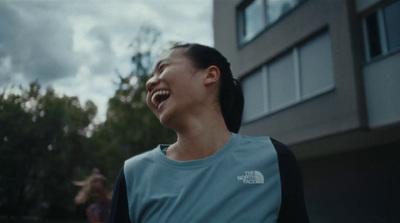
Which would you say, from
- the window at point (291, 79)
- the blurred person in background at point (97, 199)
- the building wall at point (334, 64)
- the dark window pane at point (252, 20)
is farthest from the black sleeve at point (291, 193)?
the dark window pane at point (252, 20)

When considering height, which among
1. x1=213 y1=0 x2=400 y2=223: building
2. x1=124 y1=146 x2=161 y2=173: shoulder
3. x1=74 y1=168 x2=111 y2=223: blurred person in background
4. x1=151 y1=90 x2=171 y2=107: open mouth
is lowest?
x1=74 y1=168 x2=111 y2=223: blurred person in background

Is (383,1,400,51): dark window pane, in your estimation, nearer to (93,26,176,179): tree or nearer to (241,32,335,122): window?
(241,32,335,122): window

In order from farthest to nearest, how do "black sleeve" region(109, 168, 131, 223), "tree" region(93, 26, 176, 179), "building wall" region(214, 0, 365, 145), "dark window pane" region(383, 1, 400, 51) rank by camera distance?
"tree" region(93, 26, 176, 179), "building wall" region(214, 0, 365, 145), "dark window pane" region(383, 1, 400, 51), "black sleeve" region(109, 168, 131, 223)

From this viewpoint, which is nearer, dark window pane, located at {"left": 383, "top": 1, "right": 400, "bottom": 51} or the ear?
the ear

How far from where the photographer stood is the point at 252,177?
153cm

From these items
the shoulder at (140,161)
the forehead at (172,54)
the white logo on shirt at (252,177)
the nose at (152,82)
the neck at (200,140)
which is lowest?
the white logo on shirt at (252,177)

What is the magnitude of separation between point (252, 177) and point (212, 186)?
0.47 ft

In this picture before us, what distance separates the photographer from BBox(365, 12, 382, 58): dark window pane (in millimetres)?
10211

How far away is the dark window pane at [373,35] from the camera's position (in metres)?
10.2

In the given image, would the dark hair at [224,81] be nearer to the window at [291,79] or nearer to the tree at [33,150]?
the window at [291,79]

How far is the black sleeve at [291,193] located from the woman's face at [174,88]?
0.42 metres

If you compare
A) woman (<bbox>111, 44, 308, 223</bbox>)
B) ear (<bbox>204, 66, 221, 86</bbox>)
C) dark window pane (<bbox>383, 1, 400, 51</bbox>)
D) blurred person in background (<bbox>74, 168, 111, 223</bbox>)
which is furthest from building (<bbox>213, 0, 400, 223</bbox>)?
woman (<bbox>111, 44, 308, 223</bbox>)

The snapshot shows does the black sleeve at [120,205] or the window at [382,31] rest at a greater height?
the window at [382,31]

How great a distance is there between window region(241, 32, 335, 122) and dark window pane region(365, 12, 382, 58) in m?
1.08
